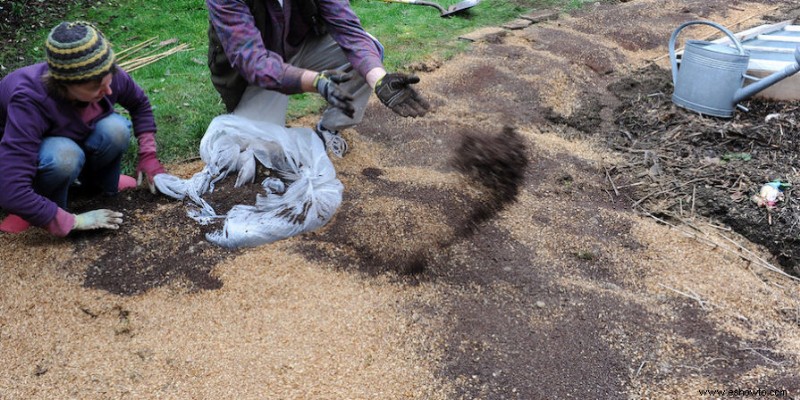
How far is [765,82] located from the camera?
3379 mm

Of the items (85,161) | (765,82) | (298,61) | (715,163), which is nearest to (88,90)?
(85,161)

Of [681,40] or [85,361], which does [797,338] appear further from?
[681,40]

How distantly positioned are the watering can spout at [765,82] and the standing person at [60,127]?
128 inches

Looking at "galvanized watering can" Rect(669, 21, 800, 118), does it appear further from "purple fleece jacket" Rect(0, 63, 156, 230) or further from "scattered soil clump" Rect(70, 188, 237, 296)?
"purple fleece jacket" Rect(0, 63, 156, 230)

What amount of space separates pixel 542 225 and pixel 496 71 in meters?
1.96

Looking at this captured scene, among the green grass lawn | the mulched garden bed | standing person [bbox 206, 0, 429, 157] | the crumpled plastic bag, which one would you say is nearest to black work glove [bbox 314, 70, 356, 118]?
standing person [bbox 206, 0, 429, 157]

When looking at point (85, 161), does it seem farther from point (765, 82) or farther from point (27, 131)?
point (765, 82)

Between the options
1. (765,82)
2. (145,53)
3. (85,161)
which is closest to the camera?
(85,161)

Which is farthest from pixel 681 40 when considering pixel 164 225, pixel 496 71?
pixel 164 225

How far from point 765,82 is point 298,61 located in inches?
102

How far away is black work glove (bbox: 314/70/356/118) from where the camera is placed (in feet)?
7.18

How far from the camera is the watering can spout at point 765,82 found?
3.26 metres

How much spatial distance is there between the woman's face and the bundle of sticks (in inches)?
88.3

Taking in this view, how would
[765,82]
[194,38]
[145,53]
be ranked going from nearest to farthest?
[765,82] → [145,53] → [194,38]
